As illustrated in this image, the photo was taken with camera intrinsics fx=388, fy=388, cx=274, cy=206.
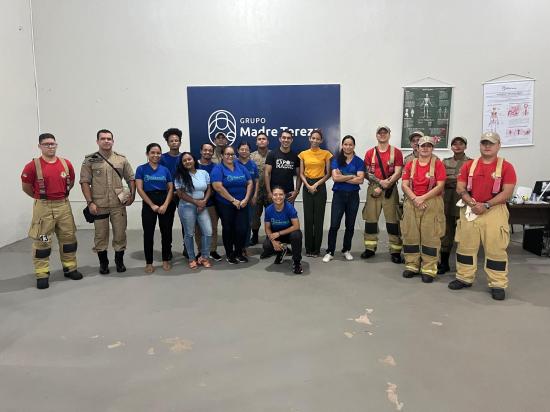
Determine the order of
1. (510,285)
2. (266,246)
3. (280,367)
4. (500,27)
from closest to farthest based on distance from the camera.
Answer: (280,367) < (510,285) < (266,246) < (500,27)

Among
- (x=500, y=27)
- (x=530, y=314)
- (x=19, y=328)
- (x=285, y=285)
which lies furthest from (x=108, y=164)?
(x=500, y=27)

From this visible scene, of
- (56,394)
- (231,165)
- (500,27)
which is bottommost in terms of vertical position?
(56,394)

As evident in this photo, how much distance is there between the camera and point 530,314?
304 cm

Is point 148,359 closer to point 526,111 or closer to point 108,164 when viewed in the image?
point 108,164

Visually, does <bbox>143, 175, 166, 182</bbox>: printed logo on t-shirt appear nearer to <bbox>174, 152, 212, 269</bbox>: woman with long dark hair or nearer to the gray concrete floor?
<bbox>174, 152, 212, 269</bbox>: woman with long dark hair

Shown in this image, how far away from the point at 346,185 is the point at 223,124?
2359 millimetres

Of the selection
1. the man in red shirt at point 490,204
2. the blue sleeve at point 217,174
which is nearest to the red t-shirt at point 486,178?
the man in red shirt at point 490,204

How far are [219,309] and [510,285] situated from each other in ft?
8.94

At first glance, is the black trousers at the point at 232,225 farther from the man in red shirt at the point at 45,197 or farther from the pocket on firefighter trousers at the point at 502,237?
the pocket on firefighter trousers at the point at 502,237

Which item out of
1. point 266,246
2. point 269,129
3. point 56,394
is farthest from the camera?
point 269,129

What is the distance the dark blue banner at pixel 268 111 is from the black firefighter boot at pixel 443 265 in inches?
94.5

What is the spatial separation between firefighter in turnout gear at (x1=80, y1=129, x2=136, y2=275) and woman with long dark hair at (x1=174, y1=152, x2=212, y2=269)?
1.85 feet

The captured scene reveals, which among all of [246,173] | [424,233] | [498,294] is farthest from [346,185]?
[498,294]

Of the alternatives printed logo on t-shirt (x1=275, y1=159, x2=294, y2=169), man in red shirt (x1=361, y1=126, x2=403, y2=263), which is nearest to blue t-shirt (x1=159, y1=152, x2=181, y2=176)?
printed logo on t-shirt (x1=275, y1=159, x2=294, y2=169)
